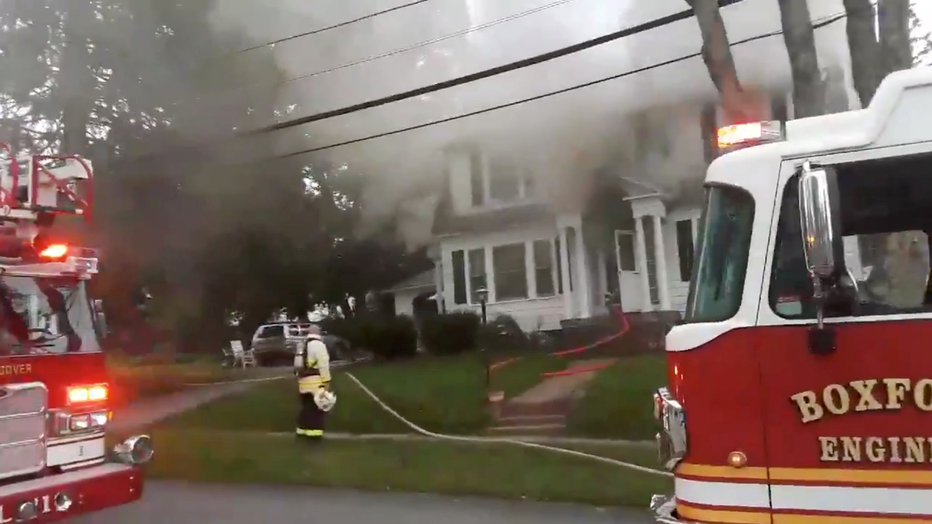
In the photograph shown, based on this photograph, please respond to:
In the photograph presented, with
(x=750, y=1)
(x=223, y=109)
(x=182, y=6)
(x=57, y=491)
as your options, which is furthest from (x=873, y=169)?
(x=182, y=6)

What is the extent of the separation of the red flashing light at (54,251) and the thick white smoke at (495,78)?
8129 mm

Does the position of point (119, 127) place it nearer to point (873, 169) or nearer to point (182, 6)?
point (182, 6)

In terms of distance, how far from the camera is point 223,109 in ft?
45.5

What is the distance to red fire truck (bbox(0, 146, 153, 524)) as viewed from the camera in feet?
15.3

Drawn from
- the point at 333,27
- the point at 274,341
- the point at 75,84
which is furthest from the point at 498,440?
the point at 75,84

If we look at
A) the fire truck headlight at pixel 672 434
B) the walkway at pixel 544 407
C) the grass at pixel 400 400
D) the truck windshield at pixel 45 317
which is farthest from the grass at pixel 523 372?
the fire truck headlight at pixel 672 434

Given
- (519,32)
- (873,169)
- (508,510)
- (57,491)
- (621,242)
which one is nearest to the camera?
(873,169)

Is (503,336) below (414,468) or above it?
above

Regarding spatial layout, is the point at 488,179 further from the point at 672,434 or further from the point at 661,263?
the point at 672,434

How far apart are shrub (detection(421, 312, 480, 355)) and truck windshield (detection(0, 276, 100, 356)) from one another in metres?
7.86

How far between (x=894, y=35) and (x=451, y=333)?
7.49m

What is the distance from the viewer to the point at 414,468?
26.2 ft

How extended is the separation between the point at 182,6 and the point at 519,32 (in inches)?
229

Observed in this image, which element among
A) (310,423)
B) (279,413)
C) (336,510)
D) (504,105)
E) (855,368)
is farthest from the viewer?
(504,105)
